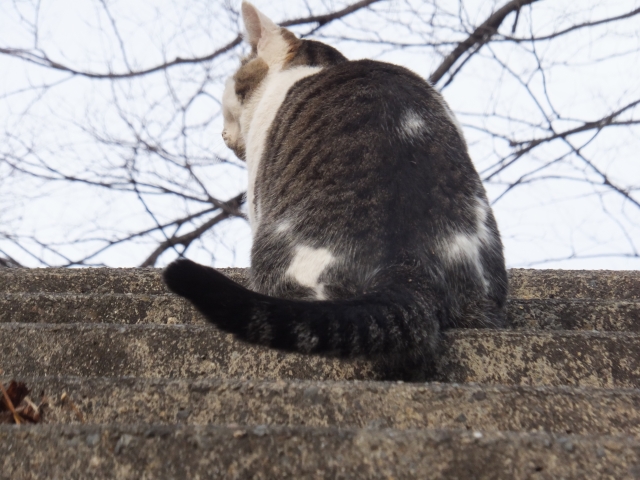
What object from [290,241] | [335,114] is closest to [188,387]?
[290,241]

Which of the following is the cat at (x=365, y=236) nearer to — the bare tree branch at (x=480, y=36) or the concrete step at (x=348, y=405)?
the concrete step at (x=348, y=405)

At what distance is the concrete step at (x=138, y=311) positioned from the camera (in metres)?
1.52

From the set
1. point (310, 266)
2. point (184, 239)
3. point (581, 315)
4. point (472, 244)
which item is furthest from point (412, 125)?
point (184, 239)

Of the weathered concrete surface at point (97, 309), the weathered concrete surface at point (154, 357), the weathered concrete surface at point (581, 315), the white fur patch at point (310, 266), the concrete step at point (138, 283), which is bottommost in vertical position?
the weathered concrete surface at point (154, 357)

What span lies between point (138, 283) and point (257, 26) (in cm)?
133

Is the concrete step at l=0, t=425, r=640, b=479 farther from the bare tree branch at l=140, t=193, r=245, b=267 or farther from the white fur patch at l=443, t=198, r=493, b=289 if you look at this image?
the bare tree branch at l=140, t=193, r=245, b=267

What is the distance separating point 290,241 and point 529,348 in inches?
26.7

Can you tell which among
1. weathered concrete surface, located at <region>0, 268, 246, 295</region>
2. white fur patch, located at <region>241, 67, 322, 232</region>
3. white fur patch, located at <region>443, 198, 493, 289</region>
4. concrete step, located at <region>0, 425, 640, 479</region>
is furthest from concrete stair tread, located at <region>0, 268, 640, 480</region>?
white fur patch, located at <region>241, 67, 322, 232</region>

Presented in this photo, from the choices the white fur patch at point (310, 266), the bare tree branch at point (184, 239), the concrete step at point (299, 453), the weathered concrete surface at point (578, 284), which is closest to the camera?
the concrete step at point (299, 453)

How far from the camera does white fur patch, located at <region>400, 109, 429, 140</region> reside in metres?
1.68

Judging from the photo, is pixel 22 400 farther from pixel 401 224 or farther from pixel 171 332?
pixel 401 224

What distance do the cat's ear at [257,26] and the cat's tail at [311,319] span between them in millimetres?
1839

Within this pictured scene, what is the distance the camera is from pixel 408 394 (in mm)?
842

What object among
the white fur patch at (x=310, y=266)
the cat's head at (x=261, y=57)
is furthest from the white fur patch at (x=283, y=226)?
the cat's head at (x=261, y=57)
